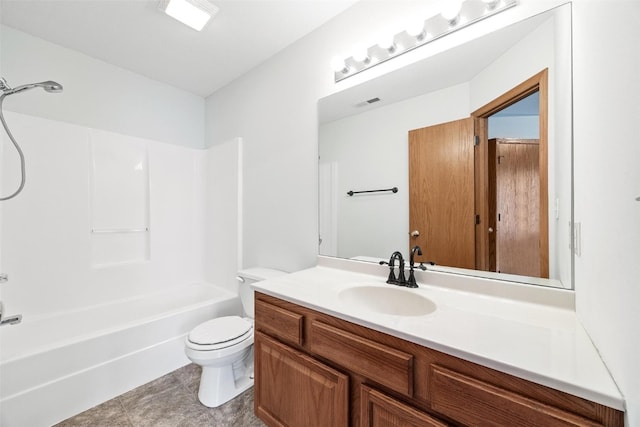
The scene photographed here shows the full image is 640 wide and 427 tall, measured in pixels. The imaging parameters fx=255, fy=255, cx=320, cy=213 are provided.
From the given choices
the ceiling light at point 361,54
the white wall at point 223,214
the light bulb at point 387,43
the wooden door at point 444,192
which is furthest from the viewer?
the white wall at point 223,214

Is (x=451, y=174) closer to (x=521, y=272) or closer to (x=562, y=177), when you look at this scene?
(x=562, y=177)

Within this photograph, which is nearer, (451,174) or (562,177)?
(562,177)

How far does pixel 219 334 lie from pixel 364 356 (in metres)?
1.13

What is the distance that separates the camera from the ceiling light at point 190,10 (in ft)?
5.02

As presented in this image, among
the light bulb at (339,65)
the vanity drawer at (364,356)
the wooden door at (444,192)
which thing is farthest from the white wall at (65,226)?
the wooden door at (444,192)

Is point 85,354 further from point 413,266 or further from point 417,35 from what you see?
point 417,35

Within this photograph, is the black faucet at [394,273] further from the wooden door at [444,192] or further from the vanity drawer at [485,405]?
the vanity drawer at [485,405]

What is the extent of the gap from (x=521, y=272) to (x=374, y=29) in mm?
1466

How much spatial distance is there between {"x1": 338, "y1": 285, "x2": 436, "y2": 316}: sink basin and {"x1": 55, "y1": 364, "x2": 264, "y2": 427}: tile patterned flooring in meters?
0.95

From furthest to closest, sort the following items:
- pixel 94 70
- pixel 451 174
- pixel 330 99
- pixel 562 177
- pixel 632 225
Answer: pixel 94 70 < pixel 330 99 < pixel 451 174 < pixel 562 177 < pixel 632 225

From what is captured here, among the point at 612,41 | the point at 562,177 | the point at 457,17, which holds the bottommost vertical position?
the point at 562,177

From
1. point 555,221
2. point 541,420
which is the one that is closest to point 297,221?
point 555,221

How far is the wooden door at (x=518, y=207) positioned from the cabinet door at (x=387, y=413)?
2.28 feet

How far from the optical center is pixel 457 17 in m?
1.18
